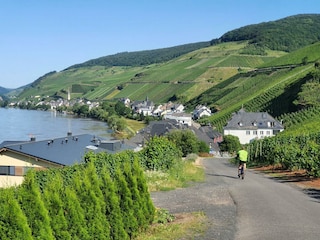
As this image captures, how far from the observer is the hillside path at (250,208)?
1045cm

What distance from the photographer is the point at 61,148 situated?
3266 centimetres

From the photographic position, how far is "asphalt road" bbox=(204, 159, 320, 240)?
10289 millimetres

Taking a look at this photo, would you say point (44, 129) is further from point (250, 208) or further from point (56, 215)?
point (56, 215)

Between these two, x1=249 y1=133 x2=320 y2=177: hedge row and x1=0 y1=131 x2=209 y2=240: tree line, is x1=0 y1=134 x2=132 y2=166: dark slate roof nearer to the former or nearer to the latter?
x1=249 y1=133 x2=320 y2=177: hedge row

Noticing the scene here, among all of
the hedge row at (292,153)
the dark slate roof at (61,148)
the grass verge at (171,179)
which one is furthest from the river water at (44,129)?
the grass verge at (171,179)

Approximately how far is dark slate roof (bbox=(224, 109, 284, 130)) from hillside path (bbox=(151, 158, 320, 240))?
71.5 metres

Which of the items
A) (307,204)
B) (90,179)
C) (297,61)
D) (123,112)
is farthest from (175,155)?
(123,112)

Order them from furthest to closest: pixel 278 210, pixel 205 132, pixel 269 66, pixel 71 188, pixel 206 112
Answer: pixel 269 66 → pixel 206 112 → pixel 205 132 → pixel 278 210 → pixel 71 188

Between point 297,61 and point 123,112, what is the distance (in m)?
57.2

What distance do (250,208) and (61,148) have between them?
71.1ft

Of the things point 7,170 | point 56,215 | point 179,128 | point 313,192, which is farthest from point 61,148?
point 179,128

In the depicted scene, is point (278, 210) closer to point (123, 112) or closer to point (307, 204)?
point (307, 204)

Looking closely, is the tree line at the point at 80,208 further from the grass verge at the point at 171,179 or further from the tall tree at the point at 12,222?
the grass verge at the point at 171,179

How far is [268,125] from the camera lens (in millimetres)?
88438
